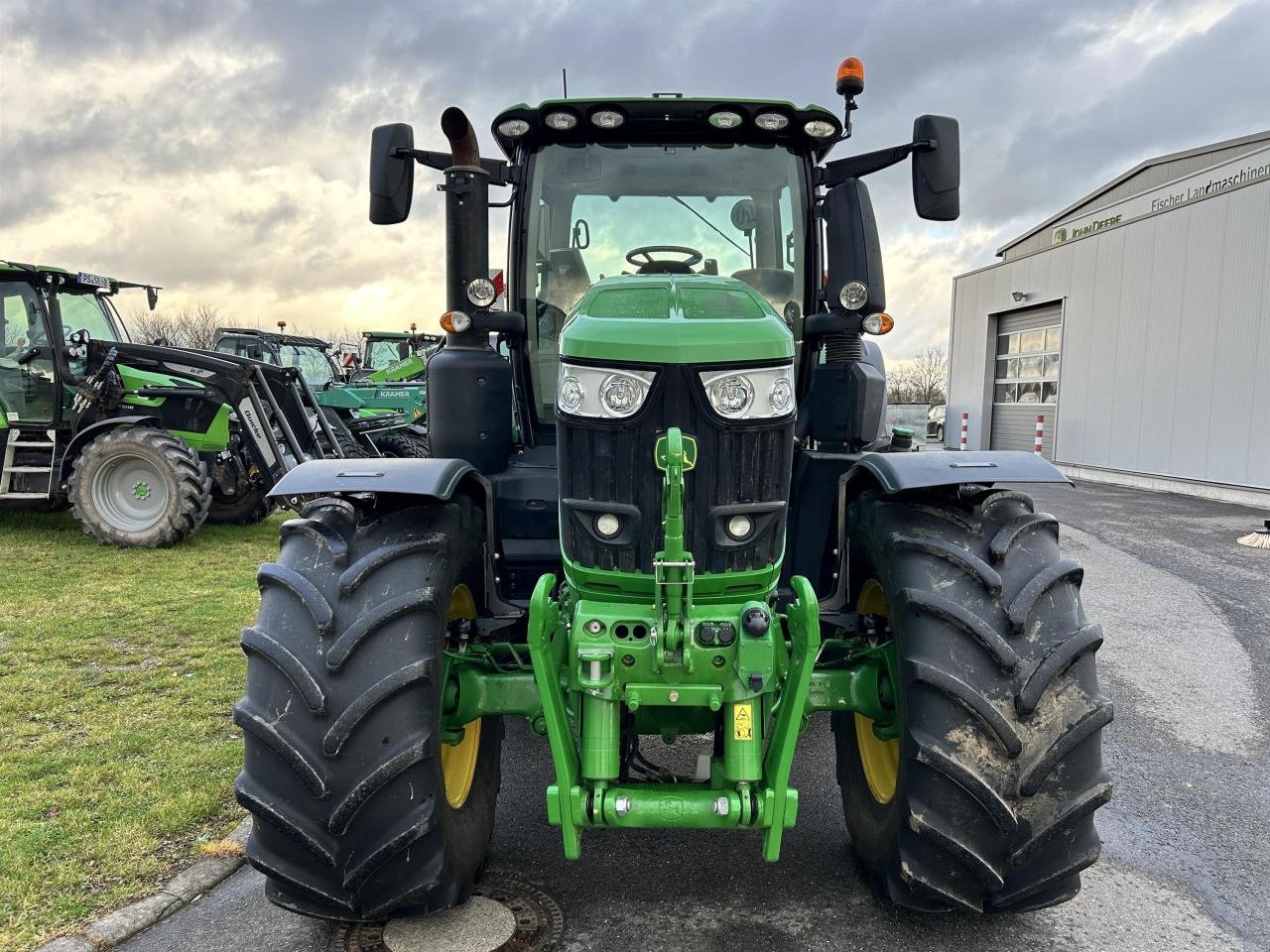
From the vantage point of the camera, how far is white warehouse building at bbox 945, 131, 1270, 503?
46.1ft

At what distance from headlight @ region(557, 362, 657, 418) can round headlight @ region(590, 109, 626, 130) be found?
1322 mm

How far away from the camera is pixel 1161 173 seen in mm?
24172

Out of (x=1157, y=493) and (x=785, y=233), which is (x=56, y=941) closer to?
(x=785, y=233)

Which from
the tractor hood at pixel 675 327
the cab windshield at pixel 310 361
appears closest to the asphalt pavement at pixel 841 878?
the tractor hood at pixel 675 327

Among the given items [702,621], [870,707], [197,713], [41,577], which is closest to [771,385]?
[702,621]

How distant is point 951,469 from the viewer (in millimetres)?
2793

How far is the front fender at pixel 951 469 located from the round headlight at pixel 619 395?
33.6 inches

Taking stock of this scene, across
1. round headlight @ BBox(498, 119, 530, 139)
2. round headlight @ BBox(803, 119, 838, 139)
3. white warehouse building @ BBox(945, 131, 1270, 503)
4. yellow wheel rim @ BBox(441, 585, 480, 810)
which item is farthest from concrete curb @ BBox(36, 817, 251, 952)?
white warehouse building @ BBox(945, 131, 1270, 503)

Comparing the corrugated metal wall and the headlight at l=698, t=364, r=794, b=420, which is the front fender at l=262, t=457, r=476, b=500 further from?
the corrugated metal wall

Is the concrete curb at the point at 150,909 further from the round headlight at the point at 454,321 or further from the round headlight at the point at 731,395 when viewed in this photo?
the round headlight at the point at 731,395

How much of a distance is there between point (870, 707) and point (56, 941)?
8.02 feet

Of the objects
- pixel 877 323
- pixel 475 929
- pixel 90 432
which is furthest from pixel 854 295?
pixel 90 432

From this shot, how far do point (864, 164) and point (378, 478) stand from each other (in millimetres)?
2192

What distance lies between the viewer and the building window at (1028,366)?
20.7m
